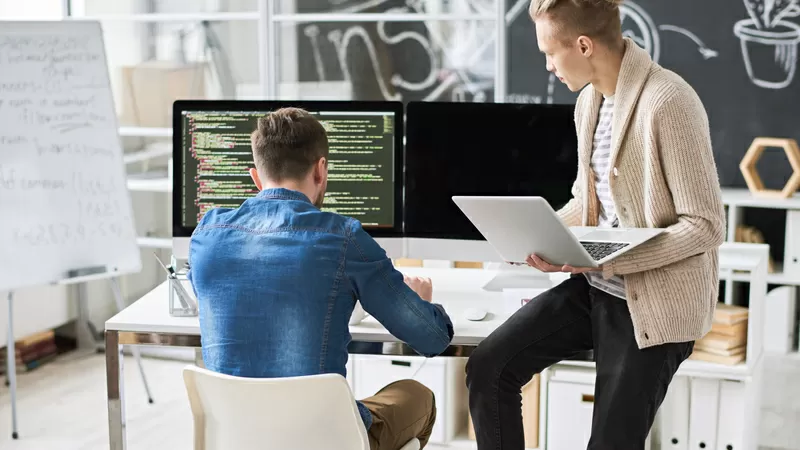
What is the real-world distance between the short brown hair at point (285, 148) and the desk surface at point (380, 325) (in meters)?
0.48

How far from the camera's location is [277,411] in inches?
68.0

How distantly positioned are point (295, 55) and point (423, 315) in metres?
2.79

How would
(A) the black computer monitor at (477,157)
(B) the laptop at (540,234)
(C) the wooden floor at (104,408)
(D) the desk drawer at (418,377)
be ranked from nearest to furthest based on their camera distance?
(B) the laptop at (540,234) → (A) the black computer monitor at (477,157) → (D) the desk drawer at (418,377) → (C) the wooden floor at (104,408)

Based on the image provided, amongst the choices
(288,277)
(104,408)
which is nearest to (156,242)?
(104,408)

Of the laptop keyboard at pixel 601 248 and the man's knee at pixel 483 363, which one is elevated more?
the laptop keyboard at pixel 601 248

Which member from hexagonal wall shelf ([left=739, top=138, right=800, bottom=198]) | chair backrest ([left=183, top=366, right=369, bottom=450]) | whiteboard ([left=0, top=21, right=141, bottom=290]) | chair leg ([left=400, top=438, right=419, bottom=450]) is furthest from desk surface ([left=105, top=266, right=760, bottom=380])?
hexagonal wall shelf ([left=739, top=138, right=800, bottom=198])

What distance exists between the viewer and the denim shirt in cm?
178

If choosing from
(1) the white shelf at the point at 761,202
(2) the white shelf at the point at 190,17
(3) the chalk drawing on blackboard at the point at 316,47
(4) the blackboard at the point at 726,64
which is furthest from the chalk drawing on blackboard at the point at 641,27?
(2) the white shelf at the point at 190,17

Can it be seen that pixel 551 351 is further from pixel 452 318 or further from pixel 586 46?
pixel 586 46

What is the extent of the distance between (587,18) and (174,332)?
3.68 feet

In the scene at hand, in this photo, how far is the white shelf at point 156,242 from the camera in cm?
450

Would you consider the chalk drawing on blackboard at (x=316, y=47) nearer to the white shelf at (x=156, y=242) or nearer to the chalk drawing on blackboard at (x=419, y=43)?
the chalk drawing on blackboard at (x=419, y=43)

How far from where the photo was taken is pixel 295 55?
449cm

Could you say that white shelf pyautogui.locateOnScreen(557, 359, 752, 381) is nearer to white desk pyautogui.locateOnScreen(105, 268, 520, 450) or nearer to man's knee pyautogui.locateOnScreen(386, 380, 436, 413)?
white desk pyautogui.locateOnScreen(105, 268, 520, 450)
